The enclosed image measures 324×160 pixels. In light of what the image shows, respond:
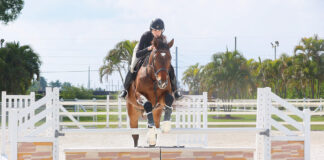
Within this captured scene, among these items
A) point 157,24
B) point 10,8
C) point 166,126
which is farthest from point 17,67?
point 166,126

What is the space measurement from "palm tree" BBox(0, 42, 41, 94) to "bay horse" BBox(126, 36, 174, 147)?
20.7 metres

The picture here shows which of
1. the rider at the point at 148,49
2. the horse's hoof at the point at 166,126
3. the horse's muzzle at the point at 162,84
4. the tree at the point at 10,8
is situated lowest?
the horse's hoof at the point at 166,126

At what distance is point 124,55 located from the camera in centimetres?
2291

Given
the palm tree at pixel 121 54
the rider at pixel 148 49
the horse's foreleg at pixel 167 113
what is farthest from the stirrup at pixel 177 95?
the palm tree at pixel 121 54

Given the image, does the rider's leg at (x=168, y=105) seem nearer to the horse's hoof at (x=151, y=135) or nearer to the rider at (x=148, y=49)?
the horse's hoof at (x=151, y=135)

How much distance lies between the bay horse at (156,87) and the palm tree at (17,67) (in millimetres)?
20664

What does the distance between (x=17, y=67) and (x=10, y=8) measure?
4.00 meters

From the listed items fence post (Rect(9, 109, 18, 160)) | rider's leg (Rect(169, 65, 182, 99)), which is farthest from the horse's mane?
fence post (Rect(9, 109, 18, 160))

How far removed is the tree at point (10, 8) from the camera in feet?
71.4

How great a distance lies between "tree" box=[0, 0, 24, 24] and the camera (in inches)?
856

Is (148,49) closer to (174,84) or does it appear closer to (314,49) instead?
(174,84)

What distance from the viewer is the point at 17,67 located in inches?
952

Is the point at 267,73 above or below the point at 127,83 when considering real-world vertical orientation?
above

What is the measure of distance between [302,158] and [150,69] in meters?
2.47
